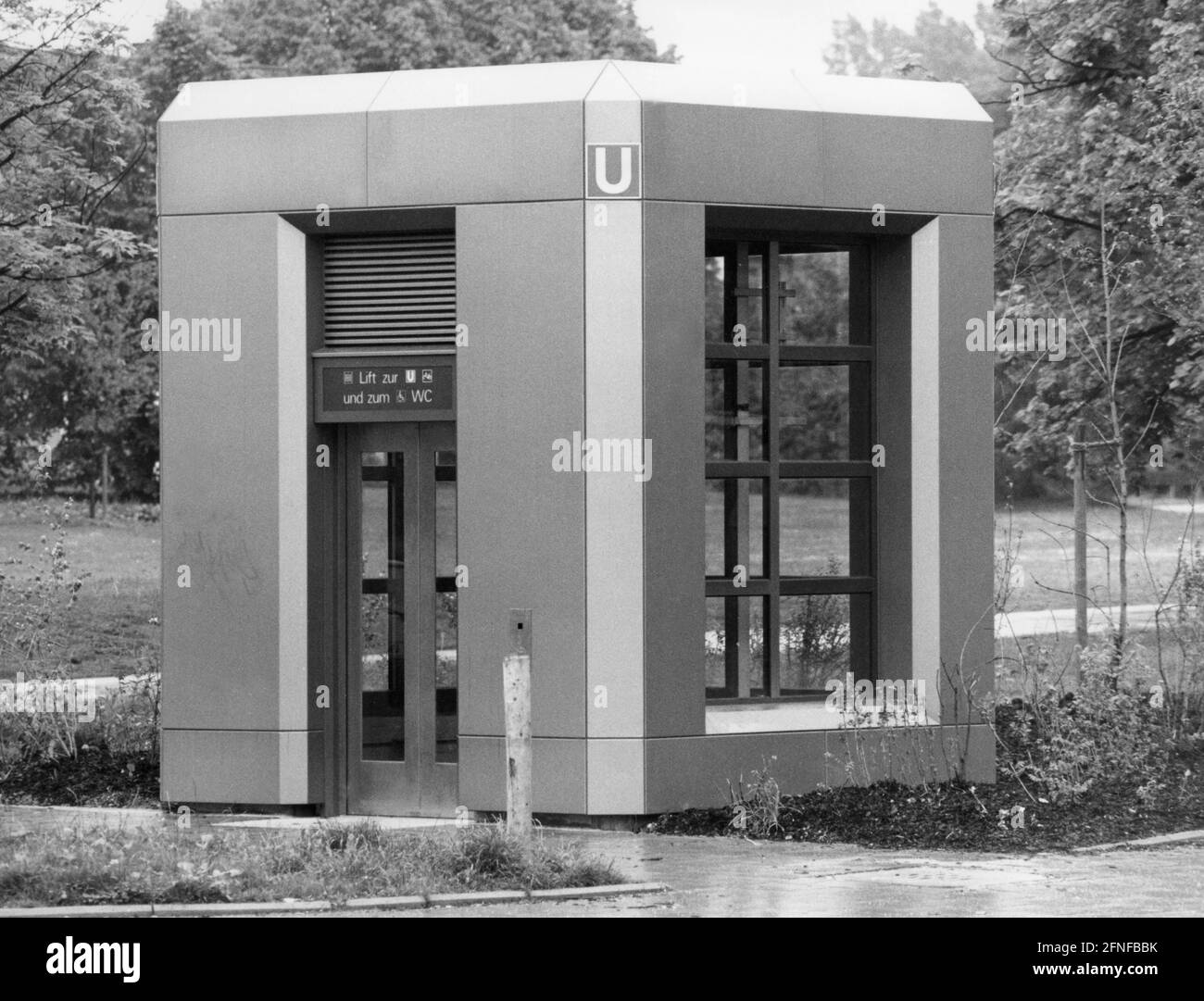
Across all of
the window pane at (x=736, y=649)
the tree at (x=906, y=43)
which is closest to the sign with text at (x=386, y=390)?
the window pane at (x=736, y=649)

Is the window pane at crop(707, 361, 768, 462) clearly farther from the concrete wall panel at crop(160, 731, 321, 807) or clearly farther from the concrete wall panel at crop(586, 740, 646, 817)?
the concrete wall panel at crop(160, 731, 321, 807)

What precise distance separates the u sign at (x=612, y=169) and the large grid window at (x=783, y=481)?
1.08 metres

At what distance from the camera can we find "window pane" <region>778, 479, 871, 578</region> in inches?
458

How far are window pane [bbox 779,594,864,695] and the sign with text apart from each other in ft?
9.00

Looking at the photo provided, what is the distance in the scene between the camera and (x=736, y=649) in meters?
11.5

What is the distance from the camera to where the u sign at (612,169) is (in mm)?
10656

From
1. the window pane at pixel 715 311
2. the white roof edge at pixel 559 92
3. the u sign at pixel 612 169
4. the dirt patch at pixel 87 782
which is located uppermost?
the white roof edge at pixel 559 92

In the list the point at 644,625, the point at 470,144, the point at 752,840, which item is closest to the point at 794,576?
the point at 644,625

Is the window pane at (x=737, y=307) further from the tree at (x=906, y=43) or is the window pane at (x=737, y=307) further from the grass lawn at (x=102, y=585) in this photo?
the tree at (x=906, y=43)

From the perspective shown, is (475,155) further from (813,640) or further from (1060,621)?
(1060,621)

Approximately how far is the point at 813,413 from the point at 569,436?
7.41 feet

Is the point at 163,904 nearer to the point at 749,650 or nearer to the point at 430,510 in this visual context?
the point at 430,510

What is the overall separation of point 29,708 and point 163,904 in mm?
5804

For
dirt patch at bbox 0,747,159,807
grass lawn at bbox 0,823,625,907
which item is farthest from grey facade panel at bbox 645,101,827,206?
dirt patch at bbox 0,747,159,807
